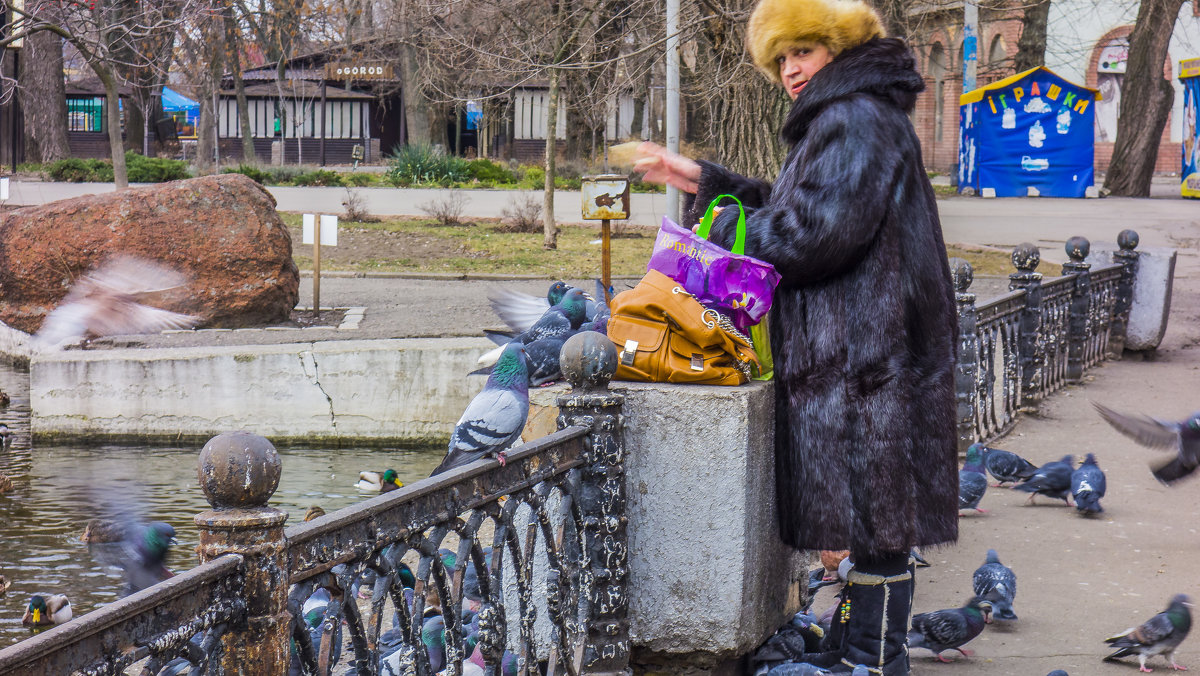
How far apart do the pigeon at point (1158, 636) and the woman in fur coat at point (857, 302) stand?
125 centimetres

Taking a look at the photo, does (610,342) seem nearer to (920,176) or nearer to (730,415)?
A: (730,415)

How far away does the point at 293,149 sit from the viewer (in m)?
48.8

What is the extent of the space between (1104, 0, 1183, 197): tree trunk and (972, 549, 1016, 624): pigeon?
22836 mm

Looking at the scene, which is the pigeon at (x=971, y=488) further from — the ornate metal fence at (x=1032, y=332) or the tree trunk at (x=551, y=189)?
the tree trunk at (x=551, y=189)

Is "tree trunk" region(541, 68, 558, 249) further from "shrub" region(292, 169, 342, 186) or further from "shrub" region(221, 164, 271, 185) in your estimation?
"shrub" region(292, 169, 342, 186)

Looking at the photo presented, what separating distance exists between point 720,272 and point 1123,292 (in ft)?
28.5

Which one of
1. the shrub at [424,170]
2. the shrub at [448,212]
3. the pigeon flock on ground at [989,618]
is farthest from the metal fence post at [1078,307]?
the shrub at [424,170]

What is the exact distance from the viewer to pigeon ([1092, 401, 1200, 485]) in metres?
4.61

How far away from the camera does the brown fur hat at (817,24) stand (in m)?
3.25

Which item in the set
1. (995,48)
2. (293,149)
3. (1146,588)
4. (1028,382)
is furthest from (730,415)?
(293,149)

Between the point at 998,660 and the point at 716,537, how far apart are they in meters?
1.40

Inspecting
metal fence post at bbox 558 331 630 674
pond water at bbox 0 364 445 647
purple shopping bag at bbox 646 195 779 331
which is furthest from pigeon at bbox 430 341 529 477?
pond water at bbox 0 364 445 647

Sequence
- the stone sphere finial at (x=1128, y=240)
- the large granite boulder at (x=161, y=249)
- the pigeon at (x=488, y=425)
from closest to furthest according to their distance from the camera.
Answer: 1. the pigeon at (x=488, y=425)
2. the stone sphere finial at (x=1128, y=240)
3. the large granite boulder at (x=161, y=249)

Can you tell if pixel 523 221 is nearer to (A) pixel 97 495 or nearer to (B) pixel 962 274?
(A) pixel 97 495
